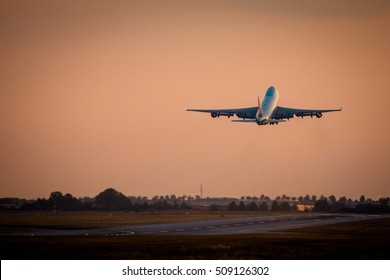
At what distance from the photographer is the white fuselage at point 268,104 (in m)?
116

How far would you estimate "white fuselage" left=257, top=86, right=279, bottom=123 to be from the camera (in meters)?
116

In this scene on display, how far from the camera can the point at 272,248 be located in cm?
6981

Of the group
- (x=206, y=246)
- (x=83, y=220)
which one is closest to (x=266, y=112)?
(x=83, y=220)

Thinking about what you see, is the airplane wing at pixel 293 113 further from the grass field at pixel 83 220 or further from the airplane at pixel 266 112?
the grass field at pixel 83 220

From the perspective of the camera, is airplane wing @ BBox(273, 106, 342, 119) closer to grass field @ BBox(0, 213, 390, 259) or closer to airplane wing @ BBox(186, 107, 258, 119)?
airplane wing @ BBox(186, 107, 258, 119)

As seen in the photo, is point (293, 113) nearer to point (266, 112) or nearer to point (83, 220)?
point (266, 112)

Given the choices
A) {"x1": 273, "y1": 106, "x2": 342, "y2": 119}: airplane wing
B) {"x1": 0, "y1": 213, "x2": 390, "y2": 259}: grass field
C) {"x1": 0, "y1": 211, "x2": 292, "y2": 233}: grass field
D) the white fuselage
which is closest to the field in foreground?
{"x1": 0, "y1": 213, "x2": 390, "y2": 259}: grass field

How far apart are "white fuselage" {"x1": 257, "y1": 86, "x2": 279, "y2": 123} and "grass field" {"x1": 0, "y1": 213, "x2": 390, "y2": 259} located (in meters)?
31.3

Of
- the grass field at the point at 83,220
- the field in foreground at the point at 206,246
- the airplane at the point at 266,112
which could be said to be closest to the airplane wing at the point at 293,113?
the airplane at the point at 266,112

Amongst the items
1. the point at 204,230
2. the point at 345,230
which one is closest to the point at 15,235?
the point at 204,230
